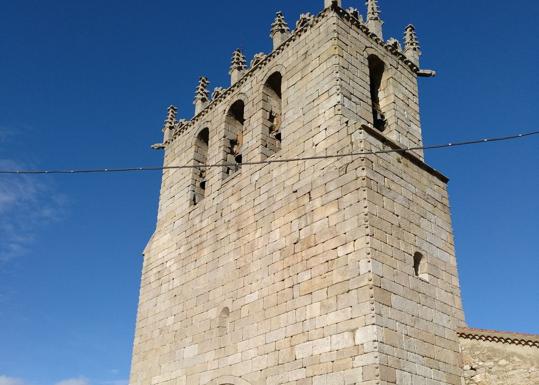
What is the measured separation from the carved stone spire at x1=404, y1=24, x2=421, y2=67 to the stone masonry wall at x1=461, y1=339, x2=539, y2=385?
6484 millimetres

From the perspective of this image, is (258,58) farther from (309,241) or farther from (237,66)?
(309,241)

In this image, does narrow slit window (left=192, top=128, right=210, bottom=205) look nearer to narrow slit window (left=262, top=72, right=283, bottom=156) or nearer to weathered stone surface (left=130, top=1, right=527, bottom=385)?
weathered stone surface (left=130, top=1, right=527, bottom=385)

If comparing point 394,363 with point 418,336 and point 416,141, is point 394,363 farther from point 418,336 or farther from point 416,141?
point 416,141

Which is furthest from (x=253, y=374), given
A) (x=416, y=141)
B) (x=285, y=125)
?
(x=416, y=141)

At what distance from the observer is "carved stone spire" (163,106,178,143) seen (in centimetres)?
1614

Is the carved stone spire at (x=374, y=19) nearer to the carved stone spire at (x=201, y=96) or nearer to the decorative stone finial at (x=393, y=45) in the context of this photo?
the decorative stone finial at (x=393, y=45)

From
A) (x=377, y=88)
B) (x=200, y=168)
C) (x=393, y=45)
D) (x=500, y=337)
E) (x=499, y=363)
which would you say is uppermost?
(x=393, y=45)

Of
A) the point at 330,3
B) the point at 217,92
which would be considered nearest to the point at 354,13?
the point at 330,3

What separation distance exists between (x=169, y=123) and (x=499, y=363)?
406 inches

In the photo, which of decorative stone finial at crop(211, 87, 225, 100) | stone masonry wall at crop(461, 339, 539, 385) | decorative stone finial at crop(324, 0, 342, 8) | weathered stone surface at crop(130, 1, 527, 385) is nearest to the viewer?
stone masonry wall at crop(461, 339, 539, 385)

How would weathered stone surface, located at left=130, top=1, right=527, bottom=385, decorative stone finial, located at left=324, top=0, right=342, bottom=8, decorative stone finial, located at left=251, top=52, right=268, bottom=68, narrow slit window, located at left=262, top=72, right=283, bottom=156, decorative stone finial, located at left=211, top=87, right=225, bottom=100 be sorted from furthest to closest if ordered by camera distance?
decorative stone finial, located at left=211, top=87, right=225, bottom=100, decorative stone finial, located at left=251, top=52, right=268, bottom=68, narrow slit window, located at left=262, top=72, right=283, bottom=156, decorative stone finial, located at left=324, top=0, right=342, bottom=8, weathered stone surface, located at left=130, top=1, right=527, bottom=385

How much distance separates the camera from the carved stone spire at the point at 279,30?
43.3 feet

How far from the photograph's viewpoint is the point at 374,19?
13.0 meters

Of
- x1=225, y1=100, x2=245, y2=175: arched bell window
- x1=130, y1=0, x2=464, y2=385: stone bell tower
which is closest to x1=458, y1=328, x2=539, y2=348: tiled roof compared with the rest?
x1=130, y1=0, x2=464, y2=385: stone bell tower
